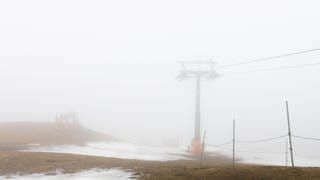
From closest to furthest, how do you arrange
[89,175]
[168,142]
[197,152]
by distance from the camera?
[89,175]
[197,152]
[168,142]

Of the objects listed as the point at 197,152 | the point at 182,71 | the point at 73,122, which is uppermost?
the point at 182,71

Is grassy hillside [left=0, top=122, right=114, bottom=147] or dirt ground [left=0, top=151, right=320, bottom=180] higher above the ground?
grassy hillside [left=0, top=122, right=114, bottom=147]

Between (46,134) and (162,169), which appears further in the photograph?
(46,134)

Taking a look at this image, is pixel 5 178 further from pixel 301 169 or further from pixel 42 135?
pixel 42 135

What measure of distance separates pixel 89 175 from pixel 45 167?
16.3 ft

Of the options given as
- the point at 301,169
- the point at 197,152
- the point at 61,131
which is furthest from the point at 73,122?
the point at 301,169

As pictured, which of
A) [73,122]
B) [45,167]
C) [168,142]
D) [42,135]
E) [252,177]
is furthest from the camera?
[168,142]

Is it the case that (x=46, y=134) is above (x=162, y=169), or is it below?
above

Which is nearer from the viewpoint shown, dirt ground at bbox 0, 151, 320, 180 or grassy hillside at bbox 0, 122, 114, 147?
dirt ground at bbox 0, 151, 320, 180

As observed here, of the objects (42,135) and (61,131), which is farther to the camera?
(61,131)

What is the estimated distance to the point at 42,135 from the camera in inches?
2381

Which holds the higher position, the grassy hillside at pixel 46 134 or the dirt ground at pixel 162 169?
the grassy hillside at pixel 46 134

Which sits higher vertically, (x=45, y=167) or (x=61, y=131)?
(x=61, y=131)

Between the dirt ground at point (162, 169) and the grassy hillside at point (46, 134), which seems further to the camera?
the grassy hillside at point (46, 134)
